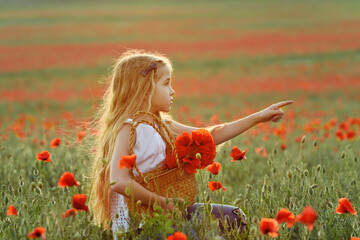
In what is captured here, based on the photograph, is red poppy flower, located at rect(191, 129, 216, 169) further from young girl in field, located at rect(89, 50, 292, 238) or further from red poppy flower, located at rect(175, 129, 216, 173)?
young girl in field, located at rect(89, 50, 292, 238)

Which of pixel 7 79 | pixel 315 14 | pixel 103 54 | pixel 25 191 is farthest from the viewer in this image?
pixel 315 14

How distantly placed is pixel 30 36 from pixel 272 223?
27.5m

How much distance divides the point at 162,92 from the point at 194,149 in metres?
0.41

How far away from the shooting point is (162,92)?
2.75m

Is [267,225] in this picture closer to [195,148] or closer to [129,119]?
[195,148]

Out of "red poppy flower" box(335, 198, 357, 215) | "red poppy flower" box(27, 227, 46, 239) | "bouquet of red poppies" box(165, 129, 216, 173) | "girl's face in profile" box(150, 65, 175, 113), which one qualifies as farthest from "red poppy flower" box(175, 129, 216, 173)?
"red poppy flower" box(27, 227, 46, 239)

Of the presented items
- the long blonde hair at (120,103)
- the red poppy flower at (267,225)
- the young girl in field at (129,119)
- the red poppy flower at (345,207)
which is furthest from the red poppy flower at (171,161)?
the red poppy flower at (345,207)

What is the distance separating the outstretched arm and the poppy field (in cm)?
12

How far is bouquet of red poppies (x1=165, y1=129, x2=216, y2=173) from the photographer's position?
97.1 inches

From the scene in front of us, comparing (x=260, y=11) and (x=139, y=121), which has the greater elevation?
(x=139, y=121)

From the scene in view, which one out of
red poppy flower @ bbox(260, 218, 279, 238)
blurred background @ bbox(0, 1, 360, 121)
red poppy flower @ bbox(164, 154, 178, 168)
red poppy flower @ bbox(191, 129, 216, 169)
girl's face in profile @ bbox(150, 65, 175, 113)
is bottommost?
blurred background @ bbox(0, 1, 360, 121)

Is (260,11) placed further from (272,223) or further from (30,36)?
(272,223)

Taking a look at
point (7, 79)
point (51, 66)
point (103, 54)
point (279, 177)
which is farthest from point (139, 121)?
point (103, 54)

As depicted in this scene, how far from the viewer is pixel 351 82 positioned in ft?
40.2
